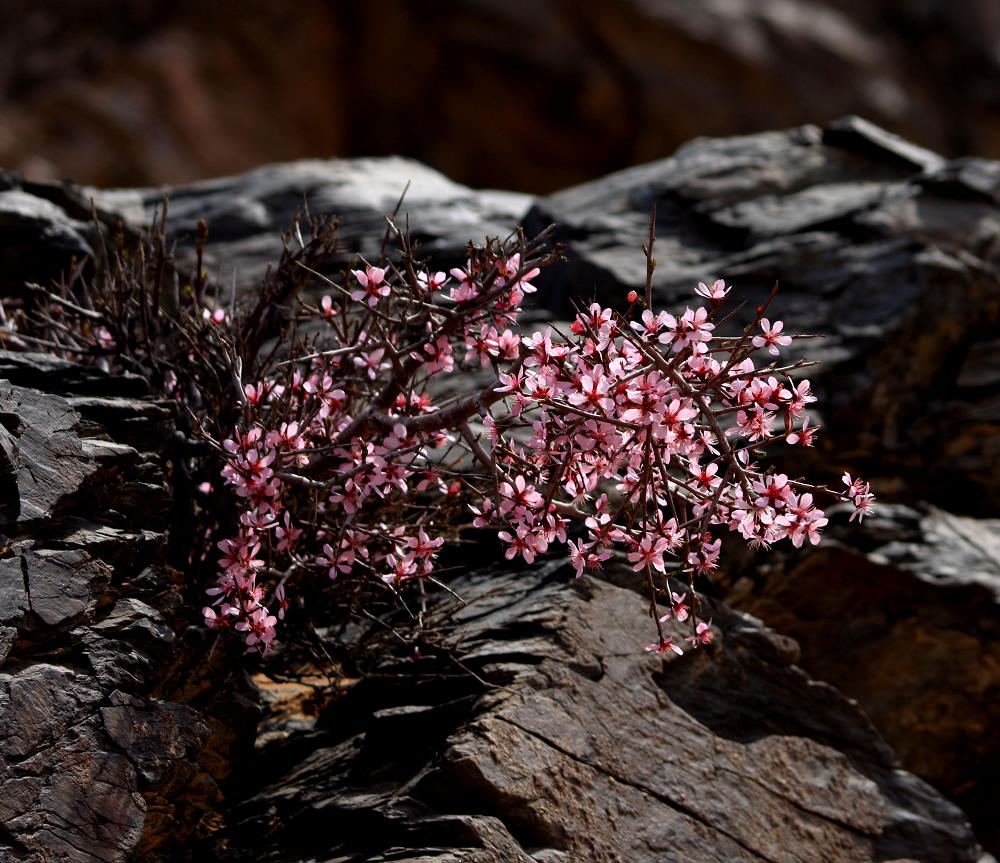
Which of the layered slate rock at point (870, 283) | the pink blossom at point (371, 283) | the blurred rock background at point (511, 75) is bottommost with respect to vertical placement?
the pink blossom at point (371, 283)

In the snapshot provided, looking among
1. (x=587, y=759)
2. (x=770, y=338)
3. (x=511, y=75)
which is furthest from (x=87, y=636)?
(x=511, y=75)

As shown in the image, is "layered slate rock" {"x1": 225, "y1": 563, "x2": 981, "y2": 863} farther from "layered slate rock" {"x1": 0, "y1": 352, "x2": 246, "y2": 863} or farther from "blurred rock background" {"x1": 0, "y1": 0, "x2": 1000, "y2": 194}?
"blurred rock background" {"x1": 0, "y1": 0, "x2": 1000, "y2": 194}

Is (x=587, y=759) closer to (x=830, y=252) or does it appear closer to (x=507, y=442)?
(x=507, y=442)

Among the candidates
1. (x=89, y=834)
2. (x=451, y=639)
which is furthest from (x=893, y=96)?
(x=89, y=834)

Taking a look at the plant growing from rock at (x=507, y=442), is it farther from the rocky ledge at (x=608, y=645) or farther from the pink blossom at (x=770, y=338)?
the rocky ledge at (x=608, y=645)

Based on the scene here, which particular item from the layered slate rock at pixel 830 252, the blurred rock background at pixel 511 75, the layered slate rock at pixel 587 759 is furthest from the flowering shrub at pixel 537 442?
the blurred rock background at pixel 511 75

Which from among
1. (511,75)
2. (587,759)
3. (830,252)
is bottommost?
(587,759)

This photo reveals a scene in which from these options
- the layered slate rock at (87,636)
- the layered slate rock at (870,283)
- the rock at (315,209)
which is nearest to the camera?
the layered slate rock at (87,636)
